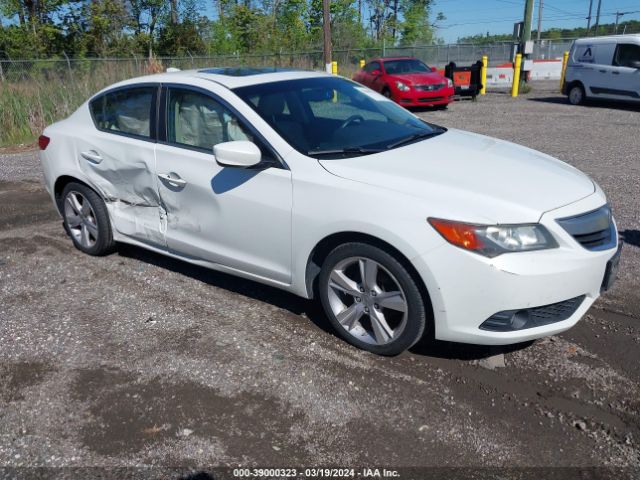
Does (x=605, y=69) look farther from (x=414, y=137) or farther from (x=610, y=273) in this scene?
(x=610, y=273)

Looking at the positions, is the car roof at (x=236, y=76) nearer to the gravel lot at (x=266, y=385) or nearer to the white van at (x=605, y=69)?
the gravel lot at (x=266, y=385)

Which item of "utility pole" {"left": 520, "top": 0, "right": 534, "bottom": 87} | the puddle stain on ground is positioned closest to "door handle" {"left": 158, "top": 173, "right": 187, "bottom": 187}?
the puddle stain on ground

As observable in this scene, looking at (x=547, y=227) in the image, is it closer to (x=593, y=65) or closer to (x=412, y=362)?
(x=412, y=362)

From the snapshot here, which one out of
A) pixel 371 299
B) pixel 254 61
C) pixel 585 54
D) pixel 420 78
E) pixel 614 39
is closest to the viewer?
pixel 371 299

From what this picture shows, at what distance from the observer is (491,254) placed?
2.93 metres

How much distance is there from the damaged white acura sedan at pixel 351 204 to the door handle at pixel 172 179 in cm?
2

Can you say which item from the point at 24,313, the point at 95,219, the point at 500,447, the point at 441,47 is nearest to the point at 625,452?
the point at 500,447

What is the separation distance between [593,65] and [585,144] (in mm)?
7115

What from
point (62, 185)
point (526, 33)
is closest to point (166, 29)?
point (526, 33)

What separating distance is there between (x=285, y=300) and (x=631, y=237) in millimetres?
3252

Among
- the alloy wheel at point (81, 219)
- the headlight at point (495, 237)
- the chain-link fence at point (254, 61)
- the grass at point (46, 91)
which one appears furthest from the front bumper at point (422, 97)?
the headlight at point (495, 237)

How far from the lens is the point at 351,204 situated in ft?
10.6

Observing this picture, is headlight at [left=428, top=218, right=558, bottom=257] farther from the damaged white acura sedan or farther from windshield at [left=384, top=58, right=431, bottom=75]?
windshield at [left=384, top=58, right=431, bottom=75]

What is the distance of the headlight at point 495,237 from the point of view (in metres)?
2.94
